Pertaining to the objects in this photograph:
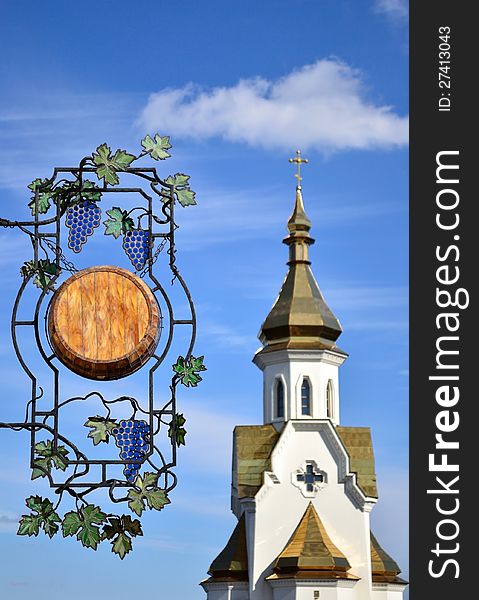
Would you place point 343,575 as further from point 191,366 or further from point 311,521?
point 191,366

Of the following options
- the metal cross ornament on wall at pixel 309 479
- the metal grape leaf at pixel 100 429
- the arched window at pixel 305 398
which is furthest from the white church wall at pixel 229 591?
the metal grape leaf at pixel 100 429

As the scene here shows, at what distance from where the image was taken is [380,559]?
31.4 m

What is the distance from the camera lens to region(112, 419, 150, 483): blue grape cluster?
764cm

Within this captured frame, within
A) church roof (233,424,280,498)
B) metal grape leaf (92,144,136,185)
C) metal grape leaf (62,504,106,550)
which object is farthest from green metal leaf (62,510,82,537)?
church roof (233,424,280,498)

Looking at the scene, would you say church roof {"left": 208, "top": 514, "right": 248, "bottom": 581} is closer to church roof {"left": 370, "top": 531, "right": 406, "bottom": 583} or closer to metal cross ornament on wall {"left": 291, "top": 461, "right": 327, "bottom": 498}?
metal cross ornament on wall {"left": 291, "top": 461, "right": 327, "bottom": 498}

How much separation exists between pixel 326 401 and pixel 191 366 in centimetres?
2523

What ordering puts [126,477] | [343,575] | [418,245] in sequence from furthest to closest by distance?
[343,575] → [418,245] → [126,477]

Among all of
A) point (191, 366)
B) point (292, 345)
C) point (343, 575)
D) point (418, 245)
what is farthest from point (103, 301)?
point (292, 345)

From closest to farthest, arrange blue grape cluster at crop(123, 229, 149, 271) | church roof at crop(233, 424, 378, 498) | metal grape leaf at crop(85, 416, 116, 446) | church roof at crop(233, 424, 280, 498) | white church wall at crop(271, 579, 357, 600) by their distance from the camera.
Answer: metal grape leaf at crop(85, 416, 116, 446)
blue grape cluster at crop(123, 229, 149, 271)
white church wall at crop(271, 579, 357, 600)
church roof at crop(233, 424, 280, 498)
church roof at crop(233, 424, 378, 498)

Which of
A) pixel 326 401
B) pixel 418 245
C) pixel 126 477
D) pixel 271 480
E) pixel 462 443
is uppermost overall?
pixel 326 401

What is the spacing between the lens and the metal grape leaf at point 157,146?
8.17m

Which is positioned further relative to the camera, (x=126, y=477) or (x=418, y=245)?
(x=418, y=245)

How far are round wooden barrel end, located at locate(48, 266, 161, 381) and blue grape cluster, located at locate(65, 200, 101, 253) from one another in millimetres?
388

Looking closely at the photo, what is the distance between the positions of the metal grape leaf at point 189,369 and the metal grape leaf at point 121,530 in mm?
866
